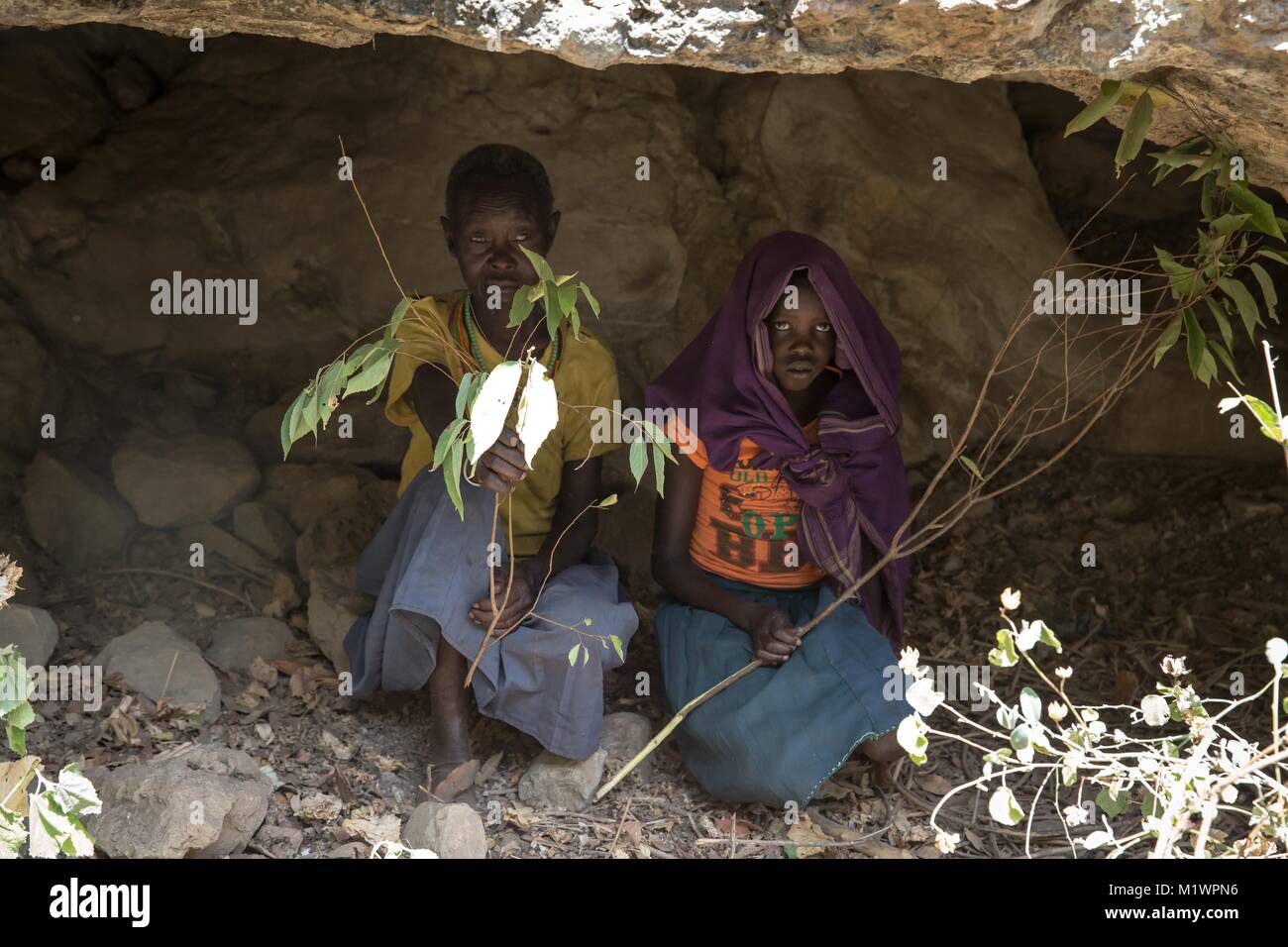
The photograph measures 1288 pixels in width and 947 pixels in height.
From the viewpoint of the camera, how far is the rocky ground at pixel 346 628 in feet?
9.37

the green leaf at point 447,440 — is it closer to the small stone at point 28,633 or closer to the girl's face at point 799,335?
the girl's face at point 799,335

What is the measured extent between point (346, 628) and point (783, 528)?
1132mm

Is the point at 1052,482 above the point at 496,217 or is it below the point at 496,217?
below

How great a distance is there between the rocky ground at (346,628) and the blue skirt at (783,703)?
0.10m

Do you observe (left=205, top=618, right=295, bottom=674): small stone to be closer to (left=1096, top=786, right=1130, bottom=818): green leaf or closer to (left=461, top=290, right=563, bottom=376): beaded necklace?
(left=461, top=290, right=563, bottom=376): beaded necklace

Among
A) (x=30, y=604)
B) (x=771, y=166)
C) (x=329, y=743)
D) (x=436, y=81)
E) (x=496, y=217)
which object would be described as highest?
(x=436, y=81)

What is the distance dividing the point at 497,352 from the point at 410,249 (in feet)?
3.07

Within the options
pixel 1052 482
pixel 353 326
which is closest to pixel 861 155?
pixel 1052 482

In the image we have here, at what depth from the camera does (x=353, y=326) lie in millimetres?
4086

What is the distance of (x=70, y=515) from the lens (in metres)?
3.65

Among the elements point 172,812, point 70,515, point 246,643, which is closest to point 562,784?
point 172,812

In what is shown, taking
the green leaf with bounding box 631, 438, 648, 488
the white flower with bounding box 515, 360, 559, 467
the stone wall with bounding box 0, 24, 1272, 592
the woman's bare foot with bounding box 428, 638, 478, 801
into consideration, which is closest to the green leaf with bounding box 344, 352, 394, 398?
the white flower with bounding box 515, 360, 559, 467

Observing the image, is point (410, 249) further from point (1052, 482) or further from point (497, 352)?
point (1052, 482)

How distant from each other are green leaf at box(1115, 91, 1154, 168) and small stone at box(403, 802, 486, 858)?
181 centimetres
